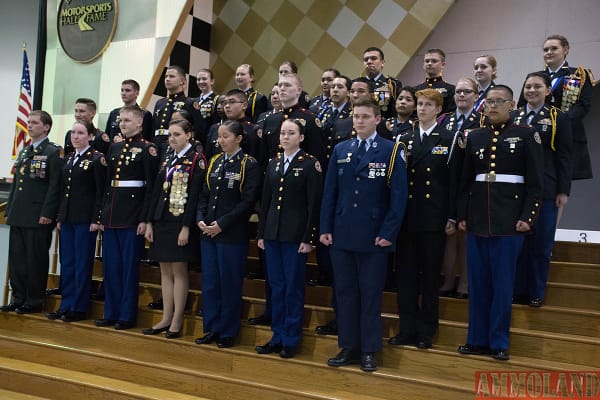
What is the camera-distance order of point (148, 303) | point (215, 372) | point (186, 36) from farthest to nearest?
1. point (186, 36)
2. point (148, 303)
3. point (215, 372)

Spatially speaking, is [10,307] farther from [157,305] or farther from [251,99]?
[251,99]

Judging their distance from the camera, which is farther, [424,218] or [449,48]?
[449,48]

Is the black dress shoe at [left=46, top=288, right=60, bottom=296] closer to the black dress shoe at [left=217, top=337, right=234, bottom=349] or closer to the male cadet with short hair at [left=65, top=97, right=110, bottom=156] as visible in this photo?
the male cadet with short hair at [left=65, top=97, right=110, bottom=156]

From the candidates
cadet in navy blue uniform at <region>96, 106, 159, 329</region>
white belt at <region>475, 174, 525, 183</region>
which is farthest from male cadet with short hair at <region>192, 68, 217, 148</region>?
white belt at <region>475, 174, 525, 183</region>

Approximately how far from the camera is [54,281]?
17.7 feet

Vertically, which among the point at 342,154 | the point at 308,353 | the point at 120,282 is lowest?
the point at 308,353

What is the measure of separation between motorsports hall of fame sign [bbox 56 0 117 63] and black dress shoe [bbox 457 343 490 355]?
5.12 metres

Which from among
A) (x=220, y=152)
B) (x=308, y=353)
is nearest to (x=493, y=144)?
(x=308, y=353)

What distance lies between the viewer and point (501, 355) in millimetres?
3355

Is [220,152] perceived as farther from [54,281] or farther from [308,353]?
[54,281]

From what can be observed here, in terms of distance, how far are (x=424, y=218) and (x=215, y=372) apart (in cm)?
152

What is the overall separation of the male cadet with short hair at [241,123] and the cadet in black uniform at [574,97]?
6.07ft

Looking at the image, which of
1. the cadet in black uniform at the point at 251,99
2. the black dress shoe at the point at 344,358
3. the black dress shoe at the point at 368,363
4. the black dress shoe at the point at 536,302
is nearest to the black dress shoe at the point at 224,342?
the black dress shoe at the point at 344,358

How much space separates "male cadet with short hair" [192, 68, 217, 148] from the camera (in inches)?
207
